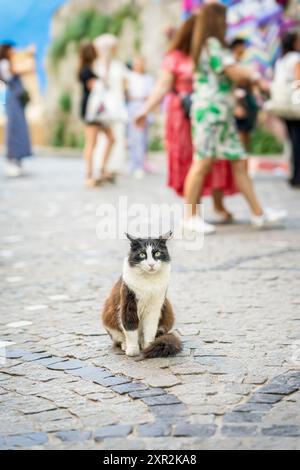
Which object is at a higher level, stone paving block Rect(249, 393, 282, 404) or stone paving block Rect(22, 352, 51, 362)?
stone paving block Rect(249, 393, 282, 404)

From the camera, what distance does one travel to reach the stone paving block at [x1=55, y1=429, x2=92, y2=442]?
9.48 ft

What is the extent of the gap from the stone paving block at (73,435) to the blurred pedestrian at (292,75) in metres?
6.95

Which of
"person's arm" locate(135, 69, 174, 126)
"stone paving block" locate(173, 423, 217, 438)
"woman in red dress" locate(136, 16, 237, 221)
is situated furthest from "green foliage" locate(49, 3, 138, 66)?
"stone paving block" locate(173, 423, 217, 438)

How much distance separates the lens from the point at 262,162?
1408 centimetres

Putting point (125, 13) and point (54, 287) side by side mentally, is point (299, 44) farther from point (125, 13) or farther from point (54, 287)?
point (125, 13)

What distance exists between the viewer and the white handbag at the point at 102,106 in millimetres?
11289

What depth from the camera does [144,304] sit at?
12.3ft

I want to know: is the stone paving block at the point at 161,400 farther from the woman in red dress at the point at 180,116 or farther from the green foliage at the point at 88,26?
the green foliage at the point at 88,26

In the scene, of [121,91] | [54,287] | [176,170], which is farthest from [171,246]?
[121,91]

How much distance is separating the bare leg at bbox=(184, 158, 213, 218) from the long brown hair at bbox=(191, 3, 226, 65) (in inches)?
35.1

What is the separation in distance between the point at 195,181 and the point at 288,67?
10.8ft

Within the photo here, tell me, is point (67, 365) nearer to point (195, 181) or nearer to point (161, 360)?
point (161, 360)

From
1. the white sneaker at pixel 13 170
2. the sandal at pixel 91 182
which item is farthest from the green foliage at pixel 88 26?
the sandal at pixel 91 182

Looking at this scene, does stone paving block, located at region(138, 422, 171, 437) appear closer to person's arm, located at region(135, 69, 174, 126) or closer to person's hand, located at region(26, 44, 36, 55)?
person's arm, located at region(135, 69, 174, 126)
